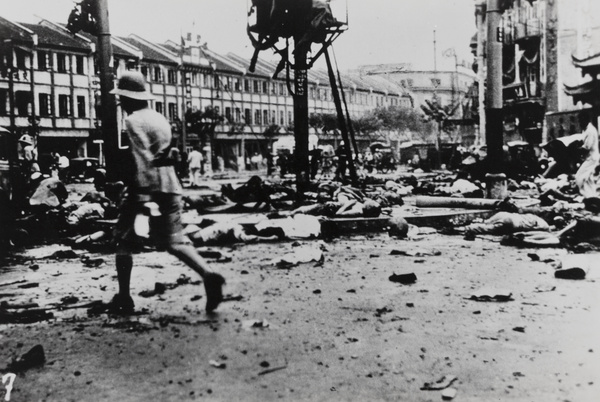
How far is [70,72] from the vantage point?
157ft

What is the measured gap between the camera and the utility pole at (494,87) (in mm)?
12578

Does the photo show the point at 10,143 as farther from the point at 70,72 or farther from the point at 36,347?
the point at 70,72

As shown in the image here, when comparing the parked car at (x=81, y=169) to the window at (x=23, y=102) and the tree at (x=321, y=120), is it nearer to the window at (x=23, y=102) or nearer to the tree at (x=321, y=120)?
the window at (x=23, y=102)

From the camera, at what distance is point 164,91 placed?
5341cm

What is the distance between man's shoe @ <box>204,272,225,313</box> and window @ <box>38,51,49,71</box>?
4481cm

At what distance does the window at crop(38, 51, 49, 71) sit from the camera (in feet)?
150

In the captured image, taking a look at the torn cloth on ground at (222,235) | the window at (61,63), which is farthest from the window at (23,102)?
the torn cloth on ground at (222,235)

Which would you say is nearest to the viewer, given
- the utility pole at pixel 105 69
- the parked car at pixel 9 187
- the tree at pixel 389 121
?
the parked car at pixel 9 187

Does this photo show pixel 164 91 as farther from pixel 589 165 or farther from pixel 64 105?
pixel 589 165

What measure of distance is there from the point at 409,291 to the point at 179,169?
2.12 m

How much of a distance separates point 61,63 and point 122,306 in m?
46.1

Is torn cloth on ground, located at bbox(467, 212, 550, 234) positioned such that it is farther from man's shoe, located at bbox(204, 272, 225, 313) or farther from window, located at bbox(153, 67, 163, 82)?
window, located at bbox(153, 67, 163, 82)

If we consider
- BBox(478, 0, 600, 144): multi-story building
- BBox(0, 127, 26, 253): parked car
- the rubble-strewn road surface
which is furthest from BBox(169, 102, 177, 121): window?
the rubble-strewn road surface

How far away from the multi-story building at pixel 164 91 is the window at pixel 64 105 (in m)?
0.07
